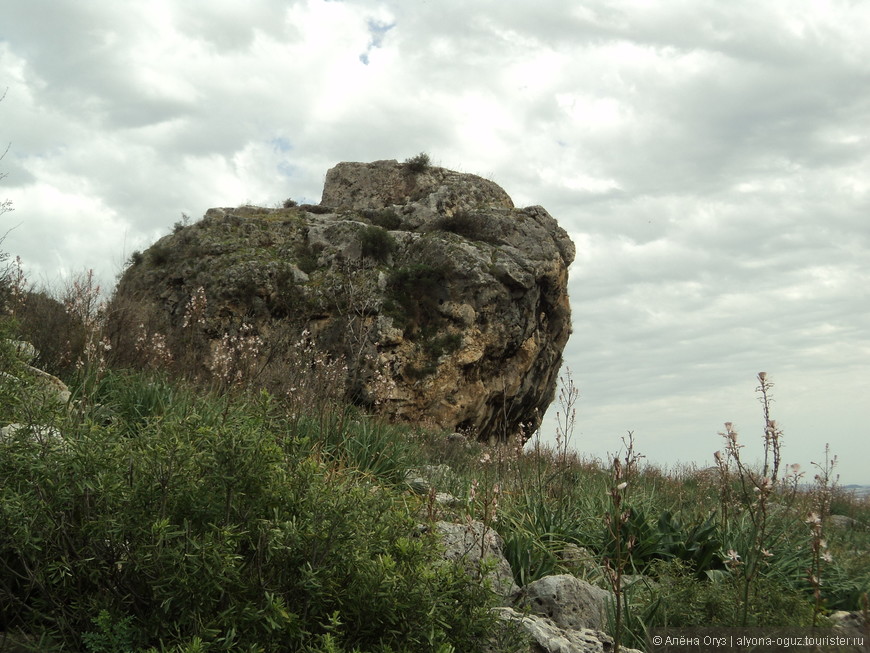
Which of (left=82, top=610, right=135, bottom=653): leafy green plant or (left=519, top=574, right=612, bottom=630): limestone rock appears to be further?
A: (left=519, top=574, right=612, bottom=630): limestone rock

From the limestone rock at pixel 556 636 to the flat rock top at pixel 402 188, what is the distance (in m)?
16.5

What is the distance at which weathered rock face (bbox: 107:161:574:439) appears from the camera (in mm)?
14938

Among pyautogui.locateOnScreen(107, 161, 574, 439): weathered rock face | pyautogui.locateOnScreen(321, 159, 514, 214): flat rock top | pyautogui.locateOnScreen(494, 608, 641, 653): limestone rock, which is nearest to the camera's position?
pyautogui.locateOnScreen(494, 608, 641, 653): limestone rock

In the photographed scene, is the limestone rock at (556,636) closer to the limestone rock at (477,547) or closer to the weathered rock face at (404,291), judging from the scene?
the limestone rock at (477,547)

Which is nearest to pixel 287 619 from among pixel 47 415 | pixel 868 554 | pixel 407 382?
pixel 47 415

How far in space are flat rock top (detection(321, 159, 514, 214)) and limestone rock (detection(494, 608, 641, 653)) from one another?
16.5 m

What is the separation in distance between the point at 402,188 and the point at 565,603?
715 inches

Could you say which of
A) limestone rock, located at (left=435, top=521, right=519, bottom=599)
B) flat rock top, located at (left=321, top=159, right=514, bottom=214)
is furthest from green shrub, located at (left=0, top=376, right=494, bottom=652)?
flat rock top, located at (left=321, top=159, right=514, bottom=214)

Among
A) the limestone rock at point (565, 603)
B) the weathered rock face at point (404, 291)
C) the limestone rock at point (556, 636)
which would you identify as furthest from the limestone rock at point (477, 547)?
the weathered rock face at point (404, 291)

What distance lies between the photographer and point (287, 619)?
2365 mm

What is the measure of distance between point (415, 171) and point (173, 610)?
64.1 ft

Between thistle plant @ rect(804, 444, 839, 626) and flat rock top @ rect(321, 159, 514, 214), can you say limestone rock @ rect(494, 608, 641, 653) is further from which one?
flat rock top @ rect(321, 159, 514, 214)

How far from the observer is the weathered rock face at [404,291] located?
14938 millimetres

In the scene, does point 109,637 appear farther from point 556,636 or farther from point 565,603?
point 565,603
